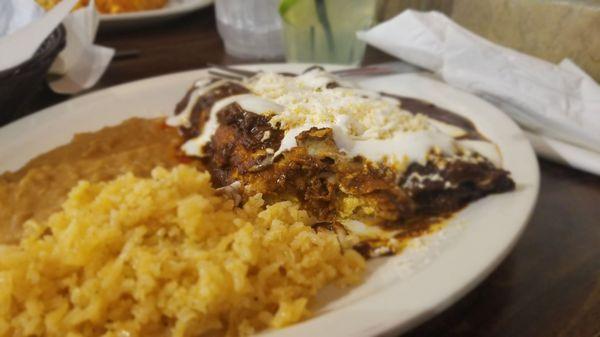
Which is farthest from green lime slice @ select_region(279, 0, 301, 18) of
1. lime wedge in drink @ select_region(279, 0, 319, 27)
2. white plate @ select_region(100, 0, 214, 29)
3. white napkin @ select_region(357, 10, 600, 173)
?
white plate @ select_region(100, 0, 214, 29)

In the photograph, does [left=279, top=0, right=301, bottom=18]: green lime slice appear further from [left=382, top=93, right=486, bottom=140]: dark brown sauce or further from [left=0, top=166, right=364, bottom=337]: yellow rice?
[left=382, top=93, right=486, bottom=140]: dark brown sauce

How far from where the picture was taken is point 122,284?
0.39m

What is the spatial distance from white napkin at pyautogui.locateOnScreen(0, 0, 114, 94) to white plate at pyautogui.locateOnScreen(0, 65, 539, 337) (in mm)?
333

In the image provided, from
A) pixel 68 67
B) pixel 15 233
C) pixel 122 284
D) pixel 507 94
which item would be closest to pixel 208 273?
pixel 122 284

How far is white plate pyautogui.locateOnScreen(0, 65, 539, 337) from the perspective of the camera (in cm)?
50

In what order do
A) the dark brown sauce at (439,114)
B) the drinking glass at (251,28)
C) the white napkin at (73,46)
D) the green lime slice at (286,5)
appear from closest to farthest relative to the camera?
the green lime slice at (286,5)
the dark brown sauce at (439,114)
the white napkin at (73,46)
the drinking glass at (251,28)

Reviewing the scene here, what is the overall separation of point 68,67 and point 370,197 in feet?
Result: 3.69

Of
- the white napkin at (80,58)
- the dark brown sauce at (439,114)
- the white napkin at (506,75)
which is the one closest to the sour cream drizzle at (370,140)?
the dark brown sauce at (439,114)

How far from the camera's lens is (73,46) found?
128cm

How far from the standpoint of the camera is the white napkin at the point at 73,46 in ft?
3.87

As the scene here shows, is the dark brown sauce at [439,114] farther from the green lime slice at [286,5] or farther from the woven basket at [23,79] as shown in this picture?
the woven basket at [23,79]

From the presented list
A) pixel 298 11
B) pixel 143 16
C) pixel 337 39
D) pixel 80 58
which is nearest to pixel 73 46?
pixel 80 58

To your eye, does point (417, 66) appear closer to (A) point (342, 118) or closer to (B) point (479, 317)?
(B) point (479, 317)

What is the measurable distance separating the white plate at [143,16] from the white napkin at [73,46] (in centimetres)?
25
